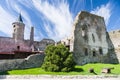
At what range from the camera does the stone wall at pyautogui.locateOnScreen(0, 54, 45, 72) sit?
2973 centimetres

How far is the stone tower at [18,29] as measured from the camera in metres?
56.2

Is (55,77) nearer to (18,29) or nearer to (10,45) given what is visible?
(10,45)

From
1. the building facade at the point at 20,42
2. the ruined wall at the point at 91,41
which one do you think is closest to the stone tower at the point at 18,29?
the building facade at the point at 20,42

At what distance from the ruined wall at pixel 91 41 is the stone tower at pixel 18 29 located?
23.1 m

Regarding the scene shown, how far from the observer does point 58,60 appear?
95.3 ft

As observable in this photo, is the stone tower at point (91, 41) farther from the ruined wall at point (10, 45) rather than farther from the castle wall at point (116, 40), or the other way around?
the ruined wall at point (10, 45)

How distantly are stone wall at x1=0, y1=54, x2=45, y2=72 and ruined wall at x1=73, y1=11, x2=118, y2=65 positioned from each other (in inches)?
230

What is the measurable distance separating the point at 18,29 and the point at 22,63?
2757 cm

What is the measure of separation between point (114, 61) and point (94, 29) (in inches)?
257

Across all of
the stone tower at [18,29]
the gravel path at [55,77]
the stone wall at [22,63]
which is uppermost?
the stone tower at [18,29]

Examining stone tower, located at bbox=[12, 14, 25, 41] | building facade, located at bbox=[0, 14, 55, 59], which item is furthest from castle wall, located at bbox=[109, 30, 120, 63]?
stone tower, located at bbox=[12, 14, 25, 41]

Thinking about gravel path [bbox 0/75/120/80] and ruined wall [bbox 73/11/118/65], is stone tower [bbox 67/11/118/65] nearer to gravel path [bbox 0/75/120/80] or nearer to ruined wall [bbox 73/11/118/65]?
ruined wall [bbox 73/11/118/65]

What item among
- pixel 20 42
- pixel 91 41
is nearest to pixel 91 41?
pixel 91 41

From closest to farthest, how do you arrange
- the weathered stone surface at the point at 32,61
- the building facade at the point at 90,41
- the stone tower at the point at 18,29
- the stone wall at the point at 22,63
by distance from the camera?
1. the stone wall at the point at 22,63
2. the weathered stone surface at the point at 32,61
3. the building facade at the point at 90,41
4. the stone tower at the point at 18,29
